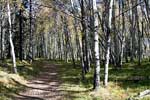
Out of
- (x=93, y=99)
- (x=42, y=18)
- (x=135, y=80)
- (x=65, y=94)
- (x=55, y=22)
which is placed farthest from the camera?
(x=55, y=22)

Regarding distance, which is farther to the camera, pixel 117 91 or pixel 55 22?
pixel 55 22

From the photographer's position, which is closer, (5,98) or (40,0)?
(5,98)

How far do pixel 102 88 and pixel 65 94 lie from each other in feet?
7.03

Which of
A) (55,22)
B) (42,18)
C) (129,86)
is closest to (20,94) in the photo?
(129,86)

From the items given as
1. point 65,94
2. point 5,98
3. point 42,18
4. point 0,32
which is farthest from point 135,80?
point 42,18

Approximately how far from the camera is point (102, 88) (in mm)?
18594

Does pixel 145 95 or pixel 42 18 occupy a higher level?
pixel 42 18

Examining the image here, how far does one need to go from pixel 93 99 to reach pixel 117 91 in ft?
7.69

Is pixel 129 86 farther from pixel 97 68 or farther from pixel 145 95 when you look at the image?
pixel 145 95

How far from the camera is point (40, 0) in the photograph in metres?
36.9

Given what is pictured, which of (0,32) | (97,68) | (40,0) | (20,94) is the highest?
(40,0)

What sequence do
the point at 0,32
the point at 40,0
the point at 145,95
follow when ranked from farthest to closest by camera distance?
1. the point at 0,32
2. the point at 40,0
3. the point at 145,95

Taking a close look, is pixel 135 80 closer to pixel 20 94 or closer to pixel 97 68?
pixel 97 68

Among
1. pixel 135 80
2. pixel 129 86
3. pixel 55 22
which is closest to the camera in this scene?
pixel 129 86
